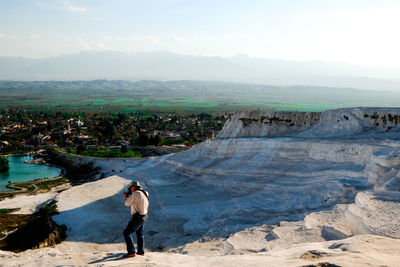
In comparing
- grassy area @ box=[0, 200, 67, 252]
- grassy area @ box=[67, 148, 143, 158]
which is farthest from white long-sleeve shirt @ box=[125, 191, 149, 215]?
grassy area @ box=[67, 148, 143, 158]

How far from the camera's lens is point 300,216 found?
1366 cm

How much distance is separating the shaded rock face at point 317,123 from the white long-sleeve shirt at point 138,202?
1659cm

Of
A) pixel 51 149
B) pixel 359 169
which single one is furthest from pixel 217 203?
pixel 51 149

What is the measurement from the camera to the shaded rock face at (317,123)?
21.9 meters

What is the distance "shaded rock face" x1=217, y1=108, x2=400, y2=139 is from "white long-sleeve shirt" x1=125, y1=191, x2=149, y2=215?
1659 centimetres

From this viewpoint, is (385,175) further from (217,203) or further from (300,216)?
(217,203)

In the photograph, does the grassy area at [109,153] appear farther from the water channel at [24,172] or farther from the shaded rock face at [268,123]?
the shaded rock face at [268,123]

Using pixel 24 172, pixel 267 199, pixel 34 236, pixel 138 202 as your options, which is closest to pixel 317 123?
pixel 267 199

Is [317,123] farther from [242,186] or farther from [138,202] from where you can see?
[138,202]

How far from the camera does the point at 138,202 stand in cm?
804

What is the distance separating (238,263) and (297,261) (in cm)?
117

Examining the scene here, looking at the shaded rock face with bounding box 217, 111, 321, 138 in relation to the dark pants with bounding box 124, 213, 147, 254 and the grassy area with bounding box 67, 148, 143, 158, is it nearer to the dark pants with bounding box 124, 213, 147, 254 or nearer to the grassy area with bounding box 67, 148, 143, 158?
the grassy area with bounding box 67, 148, 143, 158

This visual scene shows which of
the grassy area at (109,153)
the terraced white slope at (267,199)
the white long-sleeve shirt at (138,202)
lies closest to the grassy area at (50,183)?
the grassy area at (109,153)

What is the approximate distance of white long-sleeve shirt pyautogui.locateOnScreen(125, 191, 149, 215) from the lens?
7.99 meters
